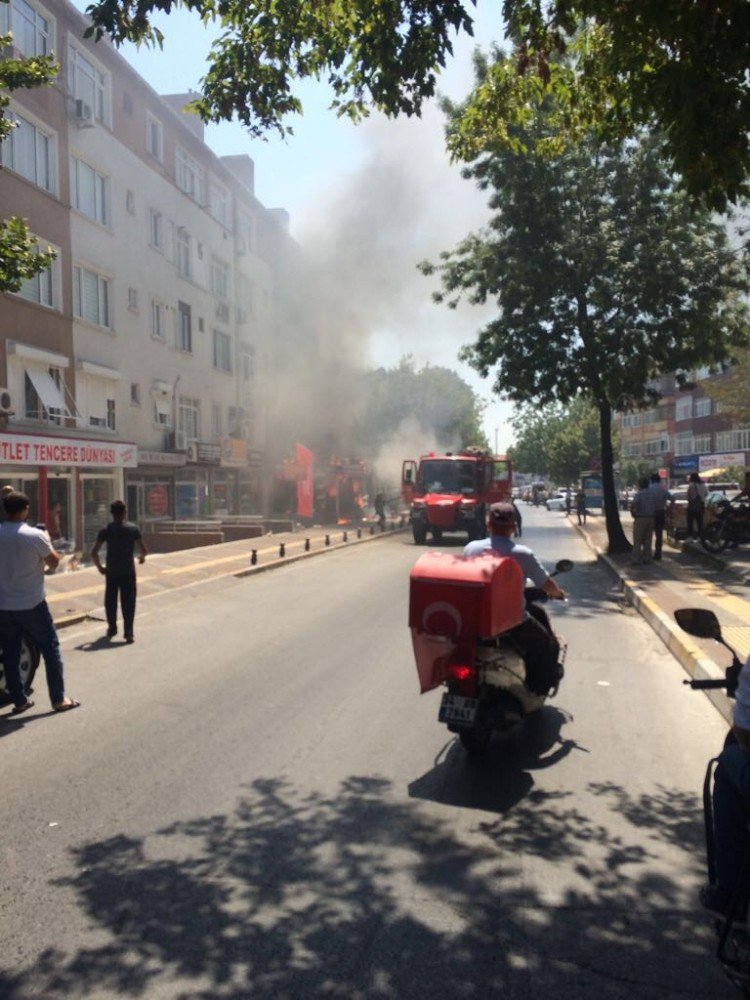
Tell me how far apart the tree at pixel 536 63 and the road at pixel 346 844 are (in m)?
3.83

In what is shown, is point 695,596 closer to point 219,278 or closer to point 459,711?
point 459,711

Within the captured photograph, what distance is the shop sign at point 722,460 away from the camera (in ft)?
176

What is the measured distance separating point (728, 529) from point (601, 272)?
5847 mm

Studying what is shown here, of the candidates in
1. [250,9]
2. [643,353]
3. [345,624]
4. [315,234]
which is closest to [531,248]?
[643,353]

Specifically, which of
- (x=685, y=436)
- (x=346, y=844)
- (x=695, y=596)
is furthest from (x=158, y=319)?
(x=685, y=436)

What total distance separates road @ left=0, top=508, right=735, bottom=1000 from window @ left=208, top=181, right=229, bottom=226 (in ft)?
97.7

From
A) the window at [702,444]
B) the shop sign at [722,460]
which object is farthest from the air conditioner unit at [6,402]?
the window at [702,444]

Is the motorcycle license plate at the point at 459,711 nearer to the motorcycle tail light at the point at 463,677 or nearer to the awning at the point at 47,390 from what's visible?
the motorcycle tail light at the point at 463,677

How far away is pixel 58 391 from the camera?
2161cm

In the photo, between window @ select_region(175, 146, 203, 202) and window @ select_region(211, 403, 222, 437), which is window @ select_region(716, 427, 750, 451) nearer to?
window @ select_region(211, 403, 222, 437)

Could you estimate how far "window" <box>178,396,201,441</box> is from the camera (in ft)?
100

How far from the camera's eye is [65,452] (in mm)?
20391

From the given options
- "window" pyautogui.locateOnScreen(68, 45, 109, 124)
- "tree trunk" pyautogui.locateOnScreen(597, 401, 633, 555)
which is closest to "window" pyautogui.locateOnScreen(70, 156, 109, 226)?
"window" pyautogui.locateOnScreen(68, 45, 109, 124)

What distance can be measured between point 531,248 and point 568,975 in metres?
16.8
